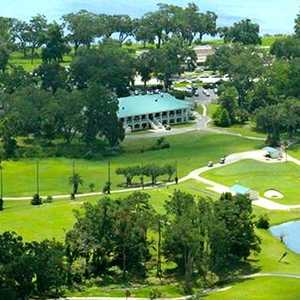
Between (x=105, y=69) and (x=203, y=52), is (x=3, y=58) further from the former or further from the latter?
(x=203, y=52)

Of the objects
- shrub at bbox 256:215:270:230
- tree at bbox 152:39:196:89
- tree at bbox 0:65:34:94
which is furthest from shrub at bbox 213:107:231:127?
shrub at bbox 256:215:270:230

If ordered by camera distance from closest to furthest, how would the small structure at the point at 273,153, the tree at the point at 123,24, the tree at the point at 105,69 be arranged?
the small structure at the point at 273,153 < the tree at the point at 105,69 < the tree at the point at 123,24

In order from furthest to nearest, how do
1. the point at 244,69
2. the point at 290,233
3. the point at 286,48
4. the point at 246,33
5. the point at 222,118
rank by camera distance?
the point at 246,33, the point at 286,48, the point at 244,69, the point at 222,118, the point at 290,233

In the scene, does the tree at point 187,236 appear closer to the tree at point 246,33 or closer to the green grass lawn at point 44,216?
the green grass lawn at point 44,216

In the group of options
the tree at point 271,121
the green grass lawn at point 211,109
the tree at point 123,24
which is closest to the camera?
the tree at point 271,121

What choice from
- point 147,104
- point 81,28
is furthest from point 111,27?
point 147,104

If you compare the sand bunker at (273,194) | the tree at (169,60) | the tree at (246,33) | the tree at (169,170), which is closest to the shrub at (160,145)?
the tree at (169,170)
